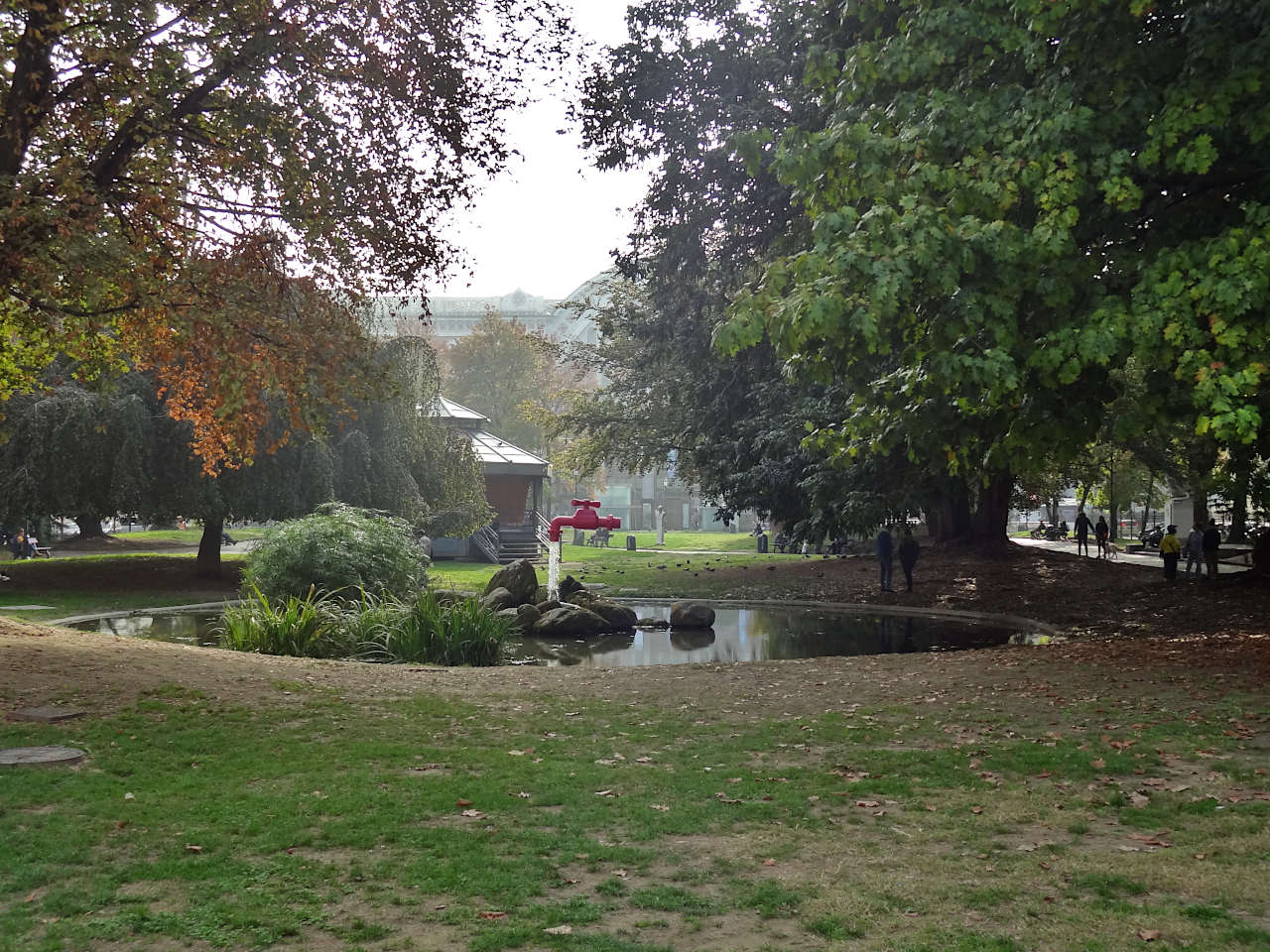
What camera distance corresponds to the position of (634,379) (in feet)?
135

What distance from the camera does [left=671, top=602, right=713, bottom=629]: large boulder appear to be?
19.1 meters

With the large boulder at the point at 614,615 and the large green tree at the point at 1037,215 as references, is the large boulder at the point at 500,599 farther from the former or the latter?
the large green tree at the point at 1037,215

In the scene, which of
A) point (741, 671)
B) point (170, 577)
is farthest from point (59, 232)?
point (170, 577)

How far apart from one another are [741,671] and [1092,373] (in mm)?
5055

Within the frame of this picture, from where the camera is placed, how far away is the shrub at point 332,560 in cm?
1781

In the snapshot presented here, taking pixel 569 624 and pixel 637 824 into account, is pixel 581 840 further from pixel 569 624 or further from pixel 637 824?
pixel 569 624

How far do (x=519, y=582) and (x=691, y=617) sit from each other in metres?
3.22

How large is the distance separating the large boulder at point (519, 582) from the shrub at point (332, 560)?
5.48ft

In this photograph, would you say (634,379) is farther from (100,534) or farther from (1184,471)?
(100,534)

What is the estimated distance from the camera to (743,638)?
17922 millimetres

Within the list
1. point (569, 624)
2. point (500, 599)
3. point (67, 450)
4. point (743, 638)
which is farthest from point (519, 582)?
point (67, 450)

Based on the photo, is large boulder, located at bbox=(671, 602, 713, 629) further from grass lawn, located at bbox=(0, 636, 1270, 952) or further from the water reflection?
grass lawn, located at bbox=(0, 636, 1270, 952)

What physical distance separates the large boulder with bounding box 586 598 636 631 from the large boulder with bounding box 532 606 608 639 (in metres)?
0.40

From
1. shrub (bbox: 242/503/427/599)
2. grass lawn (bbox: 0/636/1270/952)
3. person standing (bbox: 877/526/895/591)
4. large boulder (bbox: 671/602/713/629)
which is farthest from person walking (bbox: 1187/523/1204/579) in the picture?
shrub (bbox: 242/503/427/599)
